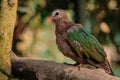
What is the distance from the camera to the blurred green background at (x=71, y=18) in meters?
6.51

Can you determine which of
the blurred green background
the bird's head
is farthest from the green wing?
the blurred green background

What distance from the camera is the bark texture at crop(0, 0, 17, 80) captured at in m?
3.75

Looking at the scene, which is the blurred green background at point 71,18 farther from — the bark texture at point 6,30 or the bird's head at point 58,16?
the bark texture at point 6,30

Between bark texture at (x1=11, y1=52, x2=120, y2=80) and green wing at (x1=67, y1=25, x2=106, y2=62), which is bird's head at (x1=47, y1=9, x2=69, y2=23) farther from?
bark texture at (x1=11, y1=52, x2=120, y2=80)

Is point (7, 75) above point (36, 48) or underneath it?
above

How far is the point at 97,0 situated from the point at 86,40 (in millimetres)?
2439

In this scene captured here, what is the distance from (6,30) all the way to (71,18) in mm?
2848

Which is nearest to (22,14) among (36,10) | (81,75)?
(36,10)

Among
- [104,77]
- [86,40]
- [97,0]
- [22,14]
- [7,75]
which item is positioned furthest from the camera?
[22,14]

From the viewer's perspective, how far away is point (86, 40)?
4.07m

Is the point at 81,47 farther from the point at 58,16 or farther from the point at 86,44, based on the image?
the point at 58,16

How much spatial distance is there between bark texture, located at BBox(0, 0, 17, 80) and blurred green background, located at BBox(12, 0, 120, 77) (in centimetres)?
Result: 247

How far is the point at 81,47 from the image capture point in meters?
4.07

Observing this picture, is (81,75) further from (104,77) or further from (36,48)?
(36,48)
